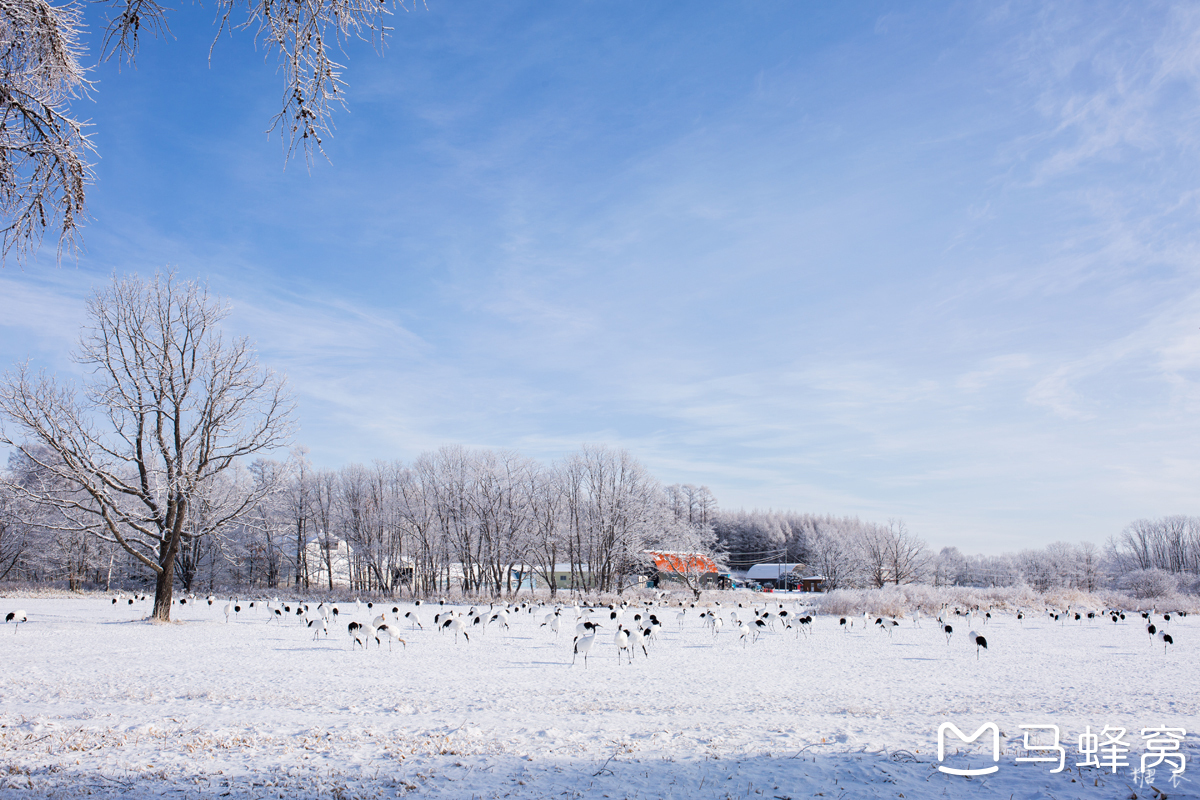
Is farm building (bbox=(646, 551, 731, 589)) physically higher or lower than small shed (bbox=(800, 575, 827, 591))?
higher

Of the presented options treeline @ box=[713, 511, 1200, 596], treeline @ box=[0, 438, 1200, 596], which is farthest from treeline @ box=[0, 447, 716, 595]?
treeline @ box=[713, 511, 1200, 596]

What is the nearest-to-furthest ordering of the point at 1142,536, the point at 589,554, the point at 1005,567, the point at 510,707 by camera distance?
the point at 510,707, the point at 589,554, the point at 1142,536, the point at 1005,567

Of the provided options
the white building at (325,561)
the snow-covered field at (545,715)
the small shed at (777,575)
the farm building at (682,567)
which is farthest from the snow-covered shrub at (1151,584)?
the white building at (325,561)

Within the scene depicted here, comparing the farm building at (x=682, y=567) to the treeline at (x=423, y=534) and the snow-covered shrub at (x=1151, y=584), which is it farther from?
the snow-covered shrub at (x=1151, y=584)

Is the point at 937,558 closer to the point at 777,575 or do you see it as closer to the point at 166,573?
the point at 777,575

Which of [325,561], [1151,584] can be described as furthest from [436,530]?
[1151,584]

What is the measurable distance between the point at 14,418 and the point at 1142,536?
138667 mm

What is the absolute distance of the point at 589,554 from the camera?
180 feet

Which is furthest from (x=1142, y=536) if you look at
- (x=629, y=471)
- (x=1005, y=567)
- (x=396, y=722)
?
(x=396, y=722)

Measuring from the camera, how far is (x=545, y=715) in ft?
30.8

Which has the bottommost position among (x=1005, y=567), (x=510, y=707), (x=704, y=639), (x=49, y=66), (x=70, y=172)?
(x=1005, y=567)

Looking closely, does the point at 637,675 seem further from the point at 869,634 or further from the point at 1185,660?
the point at 1185,660

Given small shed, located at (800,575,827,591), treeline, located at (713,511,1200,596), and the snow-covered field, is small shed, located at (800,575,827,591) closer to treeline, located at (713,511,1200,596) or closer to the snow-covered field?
treeline, located at (713,511,1200,596)

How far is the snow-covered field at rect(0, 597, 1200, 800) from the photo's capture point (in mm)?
6129
